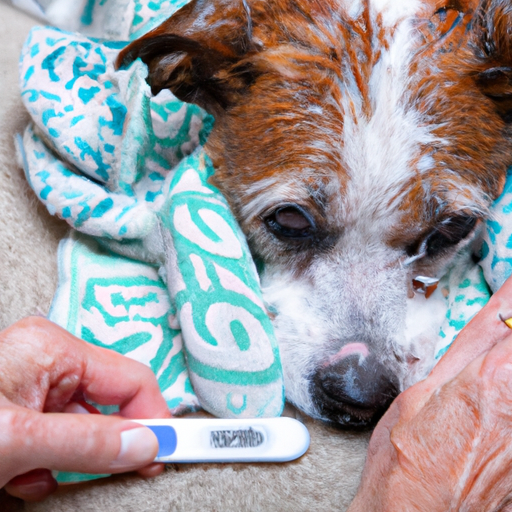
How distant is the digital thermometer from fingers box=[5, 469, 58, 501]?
229 mm

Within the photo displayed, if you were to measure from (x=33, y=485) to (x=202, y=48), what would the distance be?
3.68 ft

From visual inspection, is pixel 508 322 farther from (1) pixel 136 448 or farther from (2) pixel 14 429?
(2) pixel 14 429

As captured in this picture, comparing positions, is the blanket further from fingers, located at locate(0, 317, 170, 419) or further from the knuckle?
the knuckle

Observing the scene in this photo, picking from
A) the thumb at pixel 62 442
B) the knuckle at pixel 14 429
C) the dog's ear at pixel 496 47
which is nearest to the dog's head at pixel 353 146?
the dog's ear at pixel 496 47

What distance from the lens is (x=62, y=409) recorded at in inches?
48.2

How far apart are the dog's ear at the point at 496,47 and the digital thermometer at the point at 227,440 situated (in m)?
1.00

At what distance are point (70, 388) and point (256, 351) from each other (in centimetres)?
48

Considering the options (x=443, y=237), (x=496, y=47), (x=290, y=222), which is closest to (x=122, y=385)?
(x=290, y=222)

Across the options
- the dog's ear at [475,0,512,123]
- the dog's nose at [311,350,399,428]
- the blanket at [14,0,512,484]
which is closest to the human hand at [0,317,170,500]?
the blanket at [14,0,512,484]

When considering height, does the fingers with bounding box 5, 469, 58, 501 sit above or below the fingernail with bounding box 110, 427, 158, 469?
below

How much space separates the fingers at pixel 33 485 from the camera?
114 centimetres

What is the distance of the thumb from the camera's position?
93 centimetres

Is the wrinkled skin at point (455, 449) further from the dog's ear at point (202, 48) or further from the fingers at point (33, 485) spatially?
the dog's ear at point (202, 48)

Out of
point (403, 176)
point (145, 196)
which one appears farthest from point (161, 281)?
point (403, 176)
